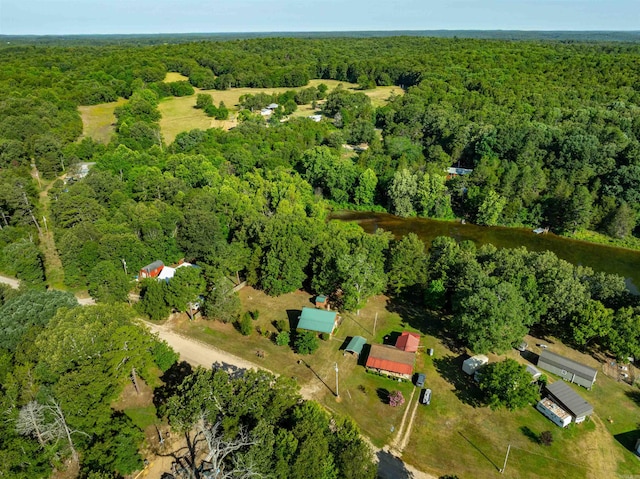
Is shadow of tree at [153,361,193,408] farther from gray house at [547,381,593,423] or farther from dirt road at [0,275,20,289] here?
gray house at [547,381,593,423]

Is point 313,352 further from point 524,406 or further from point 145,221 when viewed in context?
point 145,221

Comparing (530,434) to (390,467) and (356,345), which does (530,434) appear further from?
(356,345)

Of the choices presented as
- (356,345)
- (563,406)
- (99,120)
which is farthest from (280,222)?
(99,120)

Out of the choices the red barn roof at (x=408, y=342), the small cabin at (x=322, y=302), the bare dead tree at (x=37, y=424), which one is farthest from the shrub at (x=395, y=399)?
the bare dead tree at (x=37, y=424)

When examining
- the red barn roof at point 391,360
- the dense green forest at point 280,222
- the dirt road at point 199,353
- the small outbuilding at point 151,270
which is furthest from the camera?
the small outbuilding at point 151,270

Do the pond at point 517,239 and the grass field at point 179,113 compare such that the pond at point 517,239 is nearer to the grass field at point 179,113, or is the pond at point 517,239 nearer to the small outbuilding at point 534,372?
the small outbuilding at point 534,372

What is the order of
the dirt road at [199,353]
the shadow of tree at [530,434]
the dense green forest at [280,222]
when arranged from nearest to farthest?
the dense green forest at [280,222] → the shadow of tree at [530,434] → the dirt road at [199,353]

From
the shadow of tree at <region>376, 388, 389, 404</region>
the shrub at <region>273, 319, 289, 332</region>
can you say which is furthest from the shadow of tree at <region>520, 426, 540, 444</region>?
the shrub at <region>273, 319, 289, 332</region>

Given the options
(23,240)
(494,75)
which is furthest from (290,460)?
(494,75)
